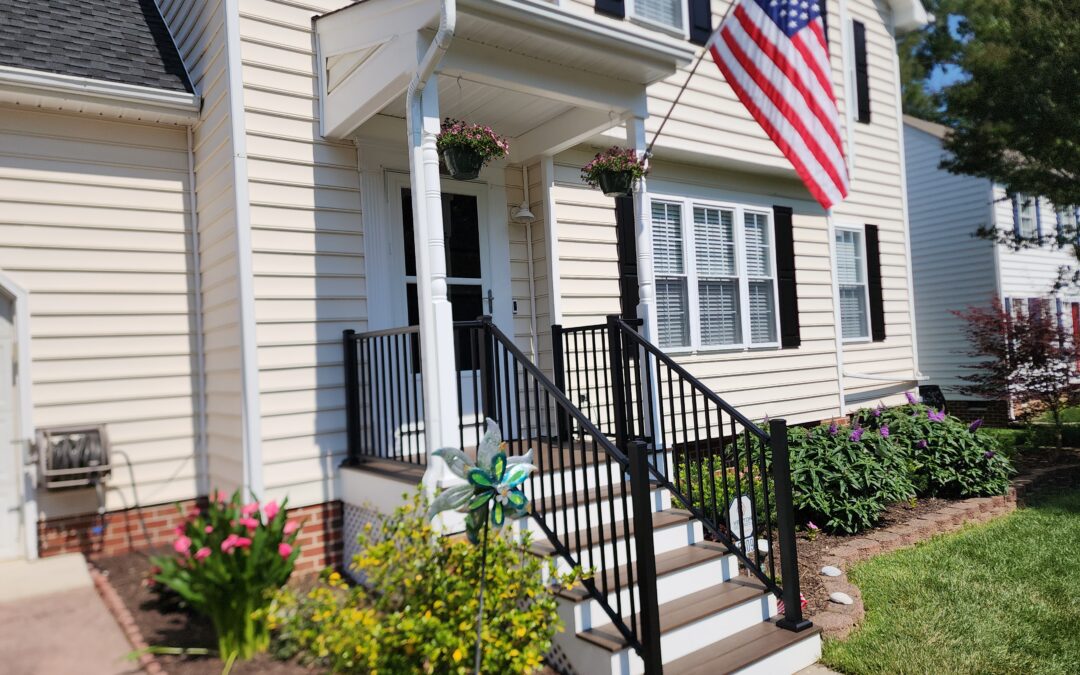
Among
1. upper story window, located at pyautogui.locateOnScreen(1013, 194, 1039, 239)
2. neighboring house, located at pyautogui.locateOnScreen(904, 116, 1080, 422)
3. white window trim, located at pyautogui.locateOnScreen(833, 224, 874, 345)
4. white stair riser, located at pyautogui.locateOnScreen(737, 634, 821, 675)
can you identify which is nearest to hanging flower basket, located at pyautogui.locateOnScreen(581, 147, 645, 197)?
white stair riser, located at pyautogui.locateOnScreen(737, 634, 821, 675)

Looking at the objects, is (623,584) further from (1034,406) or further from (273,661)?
(1034,406)

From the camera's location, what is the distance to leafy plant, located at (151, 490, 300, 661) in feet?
10.4

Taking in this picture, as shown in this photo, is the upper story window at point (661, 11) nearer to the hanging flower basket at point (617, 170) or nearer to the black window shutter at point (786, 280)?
the black window shutter at point (786, 280)

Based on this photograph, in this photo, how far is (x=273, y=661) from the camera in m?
3.30

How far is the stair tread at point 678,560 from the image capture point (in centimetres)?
391

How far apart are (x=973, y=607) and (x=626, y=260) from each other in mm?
3726

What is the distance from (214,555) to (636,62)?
3.84 metres

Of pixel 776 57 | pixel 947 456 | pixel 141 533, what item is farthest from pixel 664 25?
pixel 141 533

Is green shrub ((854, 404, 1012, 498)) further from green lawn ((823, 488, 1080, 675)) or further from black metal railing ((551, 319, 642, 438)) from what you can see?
black metal railing ((551, 319, 642, 438))

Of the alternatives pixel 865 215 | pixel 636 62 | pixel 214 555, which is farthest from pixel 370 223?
pixel 865 215

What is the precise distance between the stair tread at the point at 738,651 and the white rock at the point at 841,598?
48 cm

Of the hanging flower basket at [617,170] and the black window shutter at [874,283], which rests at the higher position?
the hanging flower basket at [617,170]

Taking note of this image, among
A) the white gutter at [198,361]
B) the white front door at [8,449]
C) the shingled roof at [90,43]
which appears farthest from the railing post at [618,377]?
the white front door at [8,449]

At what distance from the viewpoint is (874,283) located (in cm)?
956
